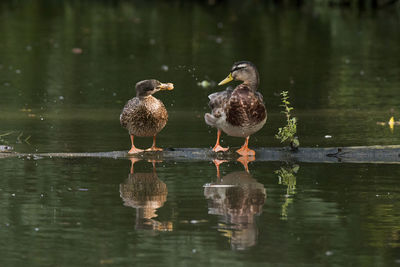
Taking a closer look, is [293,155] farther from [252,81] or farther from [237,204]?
[237,204]

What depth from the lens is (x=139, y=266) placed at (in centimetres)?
715

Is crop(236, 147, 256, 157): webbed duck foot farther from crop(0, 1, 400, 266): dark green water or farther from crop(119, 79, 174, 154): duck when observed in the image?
crop(119, 79, 174, 154): duck

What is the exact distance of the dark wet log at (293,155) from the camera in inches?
450

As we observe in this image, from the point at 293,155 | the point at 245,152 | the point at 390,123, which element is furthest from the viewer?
the point at 390,123

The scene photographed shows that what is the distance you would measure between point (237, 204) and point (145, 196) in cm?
89

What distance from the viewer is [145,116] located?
11.9m

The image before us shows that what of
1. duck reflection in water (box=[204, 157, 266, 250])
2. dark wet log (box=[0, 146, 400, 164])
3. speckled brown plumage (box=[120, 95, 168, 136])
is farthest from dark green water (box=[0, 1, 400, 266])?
speckled brown plumage (box=[120, 95, 168, 136])

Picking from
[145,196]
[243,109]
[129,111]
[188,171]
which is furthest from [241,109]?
[145,196]

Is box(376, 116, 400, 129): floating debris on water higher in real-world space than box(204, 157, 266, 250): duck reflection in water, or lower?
higher

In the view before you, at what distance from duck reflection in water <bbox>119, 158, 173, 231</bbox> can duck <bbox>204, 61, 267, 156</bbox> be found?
3.14 feet

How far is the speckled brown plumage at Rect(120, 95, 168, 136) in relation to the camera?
11.9m

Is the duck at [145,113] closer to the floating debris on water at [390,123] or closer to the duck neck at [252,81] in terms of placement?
the duck neck at [252,81]

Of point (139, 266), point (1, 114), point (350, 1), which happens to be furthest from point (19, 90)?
point (350, 1)

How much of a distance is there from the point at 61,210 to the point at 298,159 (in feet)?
11.0
